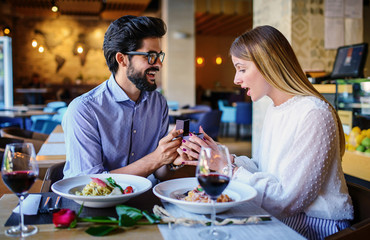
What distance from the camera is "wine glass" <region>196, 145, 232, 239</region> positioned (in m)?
1.02

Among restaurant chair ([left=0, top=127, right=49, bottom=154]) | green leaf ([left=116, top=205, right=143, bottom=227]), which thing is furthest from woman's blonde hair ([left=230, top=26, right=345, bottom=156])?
restaurant chair ([left=0, top=127, right=49, bottom=154])

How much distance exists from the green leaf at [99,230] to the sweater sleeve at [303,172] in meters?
0.64

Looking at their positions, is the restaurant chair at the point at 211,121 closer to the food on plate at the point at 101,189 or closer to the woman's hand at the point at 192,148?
the woman's hand at the point at 192,148

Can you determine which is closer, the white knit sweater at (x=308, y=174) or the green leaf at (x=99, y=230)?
the green leaf at (x=99, y=230)

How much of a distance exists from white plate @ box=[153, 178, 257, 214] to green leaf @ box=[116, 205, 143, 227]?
106 mm

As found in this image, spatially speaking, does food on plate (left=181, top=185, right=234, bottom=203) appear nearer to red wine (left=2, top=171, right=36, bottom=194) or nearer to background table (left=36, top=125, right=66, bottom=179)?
red wine (left=2, top=171, right=36, bottom=194)

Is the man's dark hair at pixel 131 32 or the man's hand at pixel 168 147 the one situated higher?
the man's dark hair at pixel 131 32

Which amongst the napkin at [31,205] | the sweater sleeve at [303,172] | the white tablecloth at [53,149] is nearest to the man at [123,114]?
the napkin at [31,205]

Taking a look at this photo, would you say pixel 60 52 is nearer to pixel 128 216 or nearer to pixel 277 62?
pixel 277 62

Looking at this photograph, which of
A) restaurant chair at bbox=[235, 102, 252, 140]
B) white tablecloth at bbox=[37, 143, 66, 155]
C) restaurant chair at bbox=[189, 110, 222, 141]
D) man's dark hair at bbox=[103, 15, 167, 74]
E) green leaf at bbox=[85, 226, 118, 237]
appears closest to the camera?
green leaf at bbox=[85, 226, 118, 237]

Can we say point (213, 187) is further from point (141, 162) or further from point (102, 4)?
point (102, 4)

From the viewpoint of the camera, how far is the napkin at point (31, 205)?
1.18m

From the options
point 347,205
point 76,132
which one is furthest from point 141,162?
point 347,205

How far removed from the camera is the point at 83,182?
1412 mm
